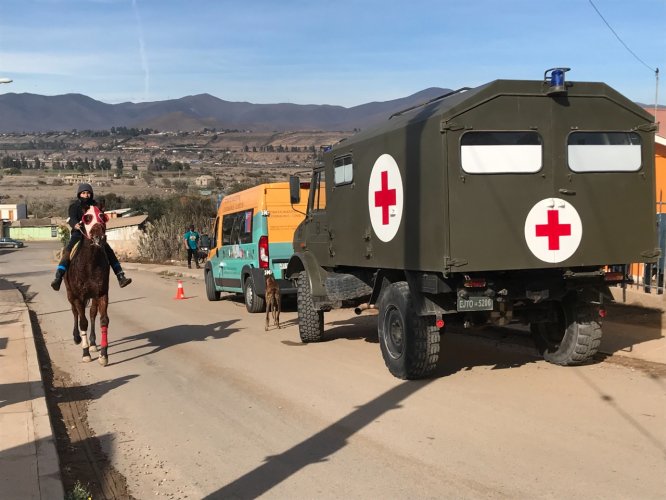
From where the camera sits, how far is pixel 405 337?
843 centimetres

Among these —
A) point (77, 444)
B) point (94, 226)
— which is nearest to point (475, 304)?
point (77, 444)

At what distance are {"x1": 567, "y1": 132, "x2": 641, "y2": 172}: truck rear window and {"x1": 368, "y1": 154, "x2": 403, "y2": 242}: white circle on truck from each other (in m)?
2.00

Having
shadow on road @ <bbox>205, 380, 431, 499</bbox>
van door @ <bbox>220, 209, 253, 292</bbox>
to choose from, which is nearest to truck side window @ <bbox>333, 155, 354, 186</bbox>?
shadow on road @ <bbox>205, 380, 431, 499</bbox>

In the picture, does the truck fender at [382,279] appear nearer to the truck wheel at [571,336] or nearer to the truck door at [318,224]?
the truck door at [318,224]

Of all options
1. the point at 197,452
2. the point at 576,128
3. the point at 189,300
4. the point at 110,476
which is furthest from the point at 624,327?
the point at 189,300

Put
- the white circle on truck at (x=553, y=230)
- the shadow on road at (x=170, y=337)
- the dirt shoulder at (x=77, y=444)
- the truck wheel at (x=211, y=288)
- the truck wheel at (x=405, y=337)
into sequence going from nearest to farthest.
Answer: the dirt shoulder at (x=77, y=444), the white circle on truck at (x=553, y=230), the truck wheel at (x=405, y=337), the shadow on road at (x=170, y=337), the truck wheel at (x=211, y=288)

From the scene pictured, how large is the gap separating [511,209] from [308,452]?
3.45 m

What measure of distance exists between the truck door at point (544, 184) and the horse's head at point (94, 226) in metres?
5.13

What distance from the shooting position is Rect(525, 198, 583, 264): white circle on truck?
25.6ft

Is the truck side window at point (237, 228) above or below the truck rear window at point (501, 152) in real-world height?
below

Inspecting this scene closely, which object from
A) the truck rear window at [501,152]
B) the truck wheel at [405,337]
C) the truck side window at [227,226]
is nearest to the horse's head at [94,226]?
the truck wheel at [405,337]

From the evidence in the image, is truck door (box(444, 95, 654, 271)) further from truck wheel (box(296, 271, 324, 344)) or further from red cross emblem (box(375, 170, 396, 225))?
truck wheel (box(296, 271, 324, 344))

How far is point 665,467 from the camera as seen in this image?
551 cm

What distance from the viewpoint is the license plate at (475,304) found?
7.86 metres
